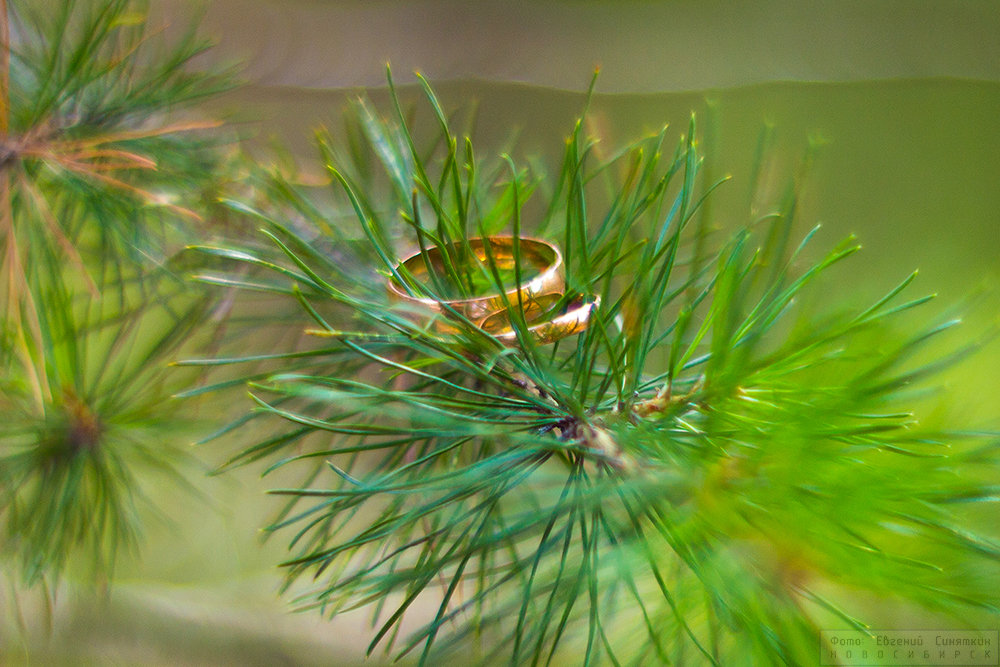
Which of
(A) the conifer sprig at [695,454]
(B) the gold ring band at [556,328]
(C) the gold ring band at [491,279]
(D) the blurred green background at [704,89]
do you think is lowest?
(A) the conifer sprig at [695,454]

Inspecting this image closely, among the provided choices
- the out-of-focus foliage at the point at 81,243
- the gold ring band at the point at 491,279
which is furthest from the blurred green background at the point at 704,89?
the gold ring band at the point at 491,279

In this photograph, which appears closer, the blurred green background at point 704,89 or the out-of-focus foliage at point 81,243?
the out-of-focus foliage at point 81,243

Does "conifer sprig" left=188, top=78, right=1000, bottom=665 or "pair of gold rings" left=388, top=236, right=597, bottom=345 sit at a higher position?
"pair of gold rings" left=388, top=236, right=597, bottom=345

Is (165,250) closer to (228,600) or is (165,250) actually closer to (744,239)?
(744,239)

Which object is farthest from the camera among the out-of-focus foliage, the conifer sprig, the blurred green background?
the blurred green background

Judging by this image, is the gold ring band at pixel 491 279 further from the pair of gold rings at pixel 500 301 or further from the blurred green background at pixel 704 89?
the blurred green background at pixel 704 89

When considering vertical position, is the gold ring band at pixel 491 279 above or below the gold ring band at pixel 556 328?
above

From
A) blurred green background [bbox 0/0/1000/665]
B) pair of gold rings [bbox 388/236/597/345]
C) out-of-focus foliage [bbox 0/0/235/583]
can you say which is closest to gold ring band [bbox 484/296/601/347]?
pair of gold rings [bbox 388/236/597/345]

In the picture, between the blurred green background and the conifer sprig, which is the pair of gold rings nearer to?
the conifer sprig

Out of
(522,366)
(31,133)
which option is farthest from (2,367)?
(522,366)
